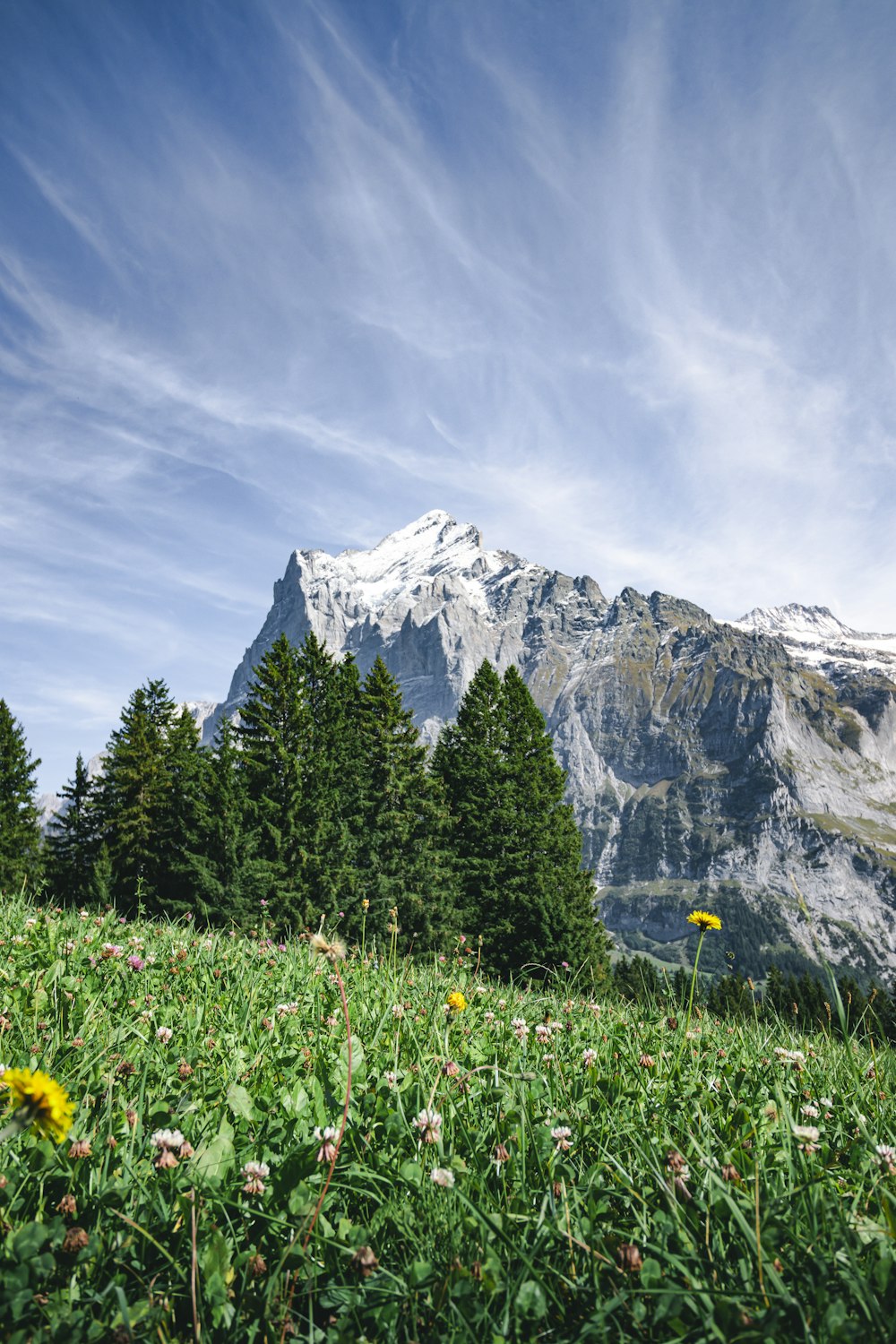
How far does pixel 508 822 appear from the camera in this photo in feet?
125

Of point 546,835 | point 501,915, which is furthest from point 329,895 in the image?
point 546,835

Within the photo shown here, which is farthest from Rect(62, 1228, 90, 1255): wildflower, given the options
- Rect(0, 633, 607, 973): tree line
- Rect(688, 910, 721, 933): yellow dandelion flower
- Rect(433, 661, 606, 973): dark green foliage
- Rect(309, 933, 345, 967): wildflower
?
Rect(433, 661, 606, 973): dark green foliage

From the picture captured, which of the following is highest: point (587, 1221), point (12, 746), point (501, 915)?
point (12, 746)

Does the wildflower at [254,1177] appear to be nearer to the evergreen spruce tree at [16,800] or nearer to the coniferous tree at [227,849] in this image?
the coniferous tree at [227,849]

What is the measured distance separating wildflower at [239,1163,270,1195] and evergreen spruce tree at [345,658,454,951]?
98.0 feet

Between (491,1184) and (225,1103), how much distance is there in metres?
1.27

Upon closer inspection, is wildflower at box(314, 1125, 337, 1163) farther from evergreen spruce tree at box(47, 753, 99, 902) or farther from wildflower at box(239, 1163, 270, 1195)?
evergreen spruce tree at box(47, 753, 99, 902)

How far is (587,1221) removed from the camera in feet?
6.80

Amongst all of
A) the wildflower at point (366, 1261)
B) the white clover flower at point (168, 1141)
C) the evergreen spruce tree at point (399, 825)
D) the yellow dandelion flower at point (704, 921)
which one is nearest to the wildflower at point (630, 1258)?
the wildflower at point (366, 1261)

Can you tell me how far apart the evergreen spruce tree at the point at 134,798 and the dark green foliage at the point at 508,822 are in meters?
17.8

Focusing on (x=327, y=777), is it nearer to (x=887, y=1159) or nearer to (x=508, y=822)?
(x=508, y=822)

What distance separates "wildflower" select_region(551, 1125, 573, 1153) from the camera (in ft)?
8.32

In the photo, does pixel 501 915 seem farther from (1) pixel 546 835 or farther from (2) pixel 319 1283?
(2) pixel 319 1283

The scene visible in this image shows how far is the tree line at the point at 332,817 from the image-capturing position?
33219mm
